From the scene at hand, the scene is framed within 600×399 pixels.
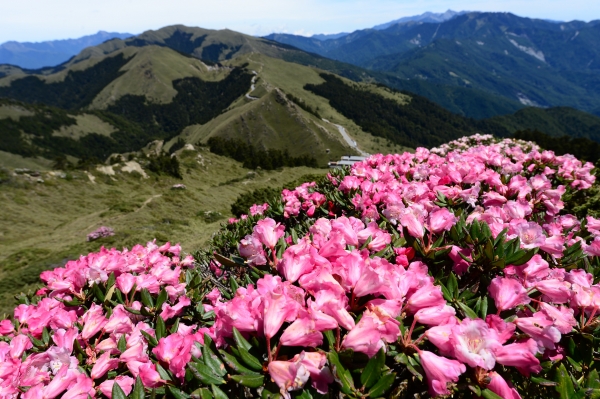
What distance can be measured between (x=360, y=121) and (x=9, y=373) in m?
175

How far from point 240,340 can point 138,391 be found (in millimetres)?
758

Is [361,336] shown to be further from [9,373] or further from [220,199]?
[220,199]

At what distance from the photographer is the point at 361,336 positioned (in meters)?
1.66

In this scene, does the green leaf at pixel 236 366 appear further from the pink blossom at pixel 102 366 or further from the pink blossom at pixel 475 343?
the pink blossom at pixel 102 366

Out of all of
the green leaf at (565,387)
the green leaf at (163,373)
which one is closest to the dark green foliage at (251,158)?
the green leaf at (163,373)

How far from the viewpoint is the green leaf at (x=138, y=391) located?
193cm

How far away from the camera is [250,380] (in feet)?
5.39

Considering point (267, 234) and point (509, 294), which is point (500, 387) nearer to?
point (509, 294)

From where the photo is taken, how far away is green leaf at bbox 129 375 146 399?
1.93m

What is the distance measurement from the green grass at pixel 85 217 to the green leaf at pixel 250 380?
1546 cm

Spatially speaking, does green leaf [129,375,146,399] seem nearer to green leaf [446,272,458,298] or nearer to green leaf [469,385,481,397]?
green leaf [469,385,481,397]

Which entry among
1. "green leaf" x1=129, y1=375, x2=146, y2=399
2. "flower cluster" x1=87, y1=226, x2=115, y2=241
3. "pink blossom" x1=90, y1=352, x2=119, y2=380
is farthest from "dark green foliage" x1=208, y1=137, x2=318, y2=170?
"green leaf" x1=129, y1=375, x2=146, y2=399

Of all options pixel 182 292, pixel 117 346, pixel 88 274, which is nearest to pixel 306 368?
pixel 117 346

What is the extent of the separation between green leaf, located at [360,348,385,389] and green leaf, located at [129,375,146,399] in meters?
1.36
